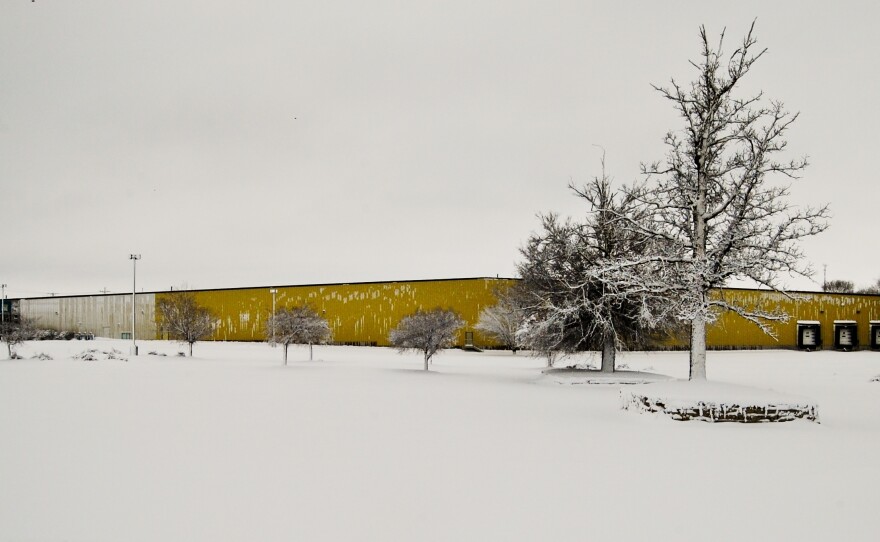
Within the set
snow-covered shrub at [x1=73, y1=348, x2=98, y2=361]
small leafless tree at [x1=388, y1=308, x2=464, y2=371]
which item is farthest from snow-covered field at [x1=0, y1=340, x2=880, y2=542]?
snow-covered shrub at [x1=73, y1=348, x2=98, y2=361]

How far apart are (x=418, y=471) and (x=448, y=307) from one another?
45772 mm

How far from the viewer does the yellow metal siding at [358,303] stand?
5547cm

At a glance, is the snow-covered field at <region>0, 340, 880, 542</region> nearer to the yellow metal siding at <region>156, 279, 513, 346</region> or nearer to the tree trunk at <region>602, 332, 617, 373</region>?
the tree trunk at <region>602, 332, 617, 373</region>

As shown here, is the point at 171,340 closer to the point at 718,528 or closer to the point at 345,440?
the point at 345,440

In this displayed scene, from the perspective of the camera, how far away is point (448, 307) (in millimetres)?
55500

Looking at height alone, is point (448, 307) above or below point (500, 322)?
above

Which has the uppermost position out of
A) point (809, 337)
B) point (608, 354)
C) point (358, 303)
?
point (358, 303)

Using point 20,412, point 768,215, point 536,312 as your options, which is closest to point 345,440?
point 20,412

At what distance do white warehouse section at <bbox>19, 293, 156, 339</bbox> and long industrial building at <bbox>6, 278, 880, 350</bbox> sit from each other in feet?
31.6

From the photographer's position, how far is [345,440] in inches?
486

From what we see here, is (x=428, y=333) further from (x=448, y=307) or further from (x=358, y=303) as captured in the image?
(x=358, y=303)

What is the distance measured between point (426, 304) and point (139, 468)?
47.4 meters

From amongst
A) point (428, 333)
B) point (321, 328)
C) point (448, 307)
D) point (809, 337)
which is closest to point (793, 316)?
point (809, 337)

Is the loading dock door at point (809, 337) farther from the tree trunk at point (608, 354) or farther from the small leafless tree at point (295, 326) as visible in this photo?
the small leafless tree at point (295, 326)
